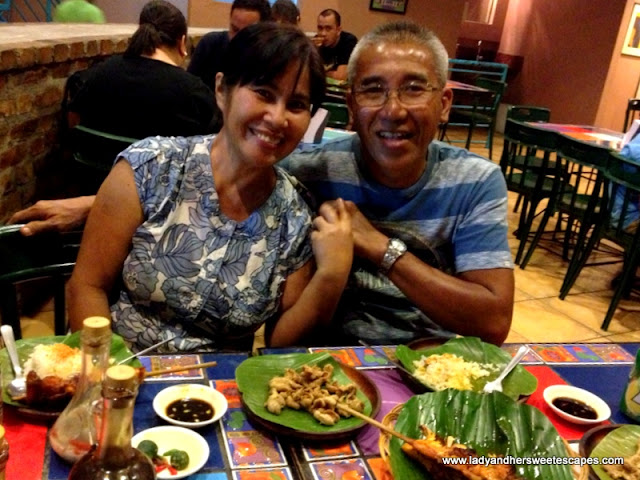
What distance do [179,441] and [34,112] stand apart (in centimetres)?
238

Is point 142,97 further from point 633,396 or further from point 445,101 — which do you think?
point 633,396

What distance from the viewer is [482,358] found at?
1.43m

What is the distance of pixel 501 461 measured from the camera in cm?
104

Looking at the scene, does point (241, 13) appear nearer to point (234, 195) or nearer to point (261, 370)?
point (234, 195)

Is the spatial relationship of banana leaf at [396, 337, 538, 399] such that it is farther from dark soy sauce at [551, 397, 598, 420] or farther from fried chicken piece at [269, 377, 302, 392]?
fried chicken piece at [269, 377, 302, 392]

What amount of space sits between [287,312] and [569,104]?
1012cm

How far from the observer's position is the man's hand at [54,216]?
1.53 metres

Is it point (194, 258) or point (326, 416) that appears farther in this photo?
point (194, 258)

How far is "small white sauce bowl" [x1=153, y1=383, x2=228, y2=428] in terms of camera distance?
108 cm

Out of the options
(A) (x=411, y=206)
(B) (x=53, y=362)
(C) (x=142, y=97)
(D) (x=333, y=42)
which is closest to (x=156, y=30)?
(C) (x=142, y=97)

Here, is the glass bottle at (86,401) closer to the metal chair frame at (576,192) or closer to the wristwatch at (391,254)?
the wristwatch at (391,254)

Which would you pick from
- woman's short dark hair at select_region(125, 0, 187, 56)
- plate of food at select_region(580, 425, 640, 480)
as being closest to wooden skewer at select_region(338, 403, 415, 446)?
plate of food at select_region(580, 425, 640, 480)

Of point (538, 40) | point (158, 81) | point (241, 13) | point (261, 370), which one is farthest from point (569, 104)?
point (261, 370)

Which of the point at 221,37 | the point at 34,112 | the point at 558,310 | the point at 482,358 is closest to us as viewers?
the point at 482,358
